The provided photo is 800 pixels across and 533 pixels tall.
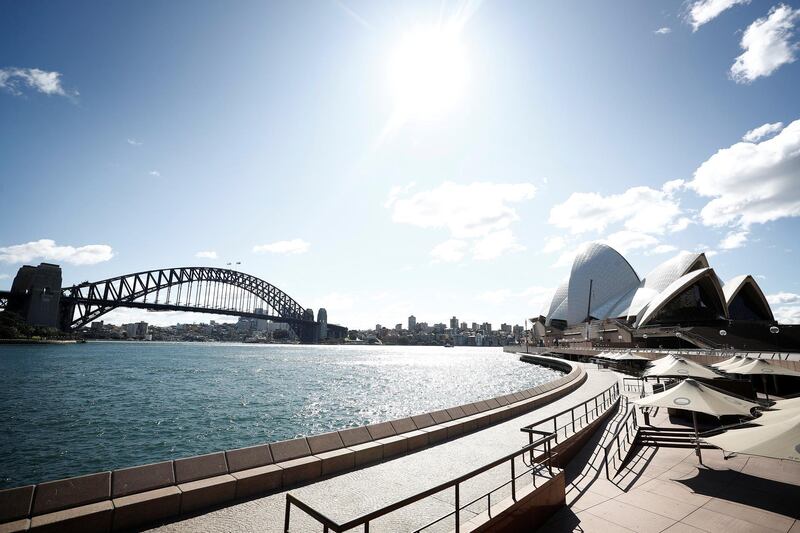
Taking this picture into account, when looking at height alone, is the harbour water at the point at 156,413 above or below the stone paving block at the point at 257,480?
below

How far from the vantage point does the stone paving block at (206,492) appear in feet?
17.0

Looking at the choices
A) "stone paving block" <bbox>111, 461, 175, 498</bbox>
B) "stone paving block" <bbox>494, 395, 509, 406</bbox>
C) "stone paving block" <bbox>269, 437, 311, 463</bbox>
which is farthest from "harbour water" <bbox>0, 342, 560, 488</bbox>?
"stone paving block" <bbox>111, 461, 175, 498</bbox>

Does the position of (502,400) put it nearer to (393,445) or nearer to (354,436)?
(393,445)

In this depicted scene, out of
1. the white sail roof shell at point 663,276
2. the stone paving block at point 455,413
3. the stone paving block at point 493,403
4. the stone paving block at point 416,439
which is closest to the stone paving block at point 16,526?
the stone paving block at point 416,439

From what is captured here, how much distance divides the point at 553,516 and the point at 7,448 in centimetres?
1669

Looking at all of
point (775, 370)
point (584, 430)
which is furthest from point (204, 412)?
point (775, 370)

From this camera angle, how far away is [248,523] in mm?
4930

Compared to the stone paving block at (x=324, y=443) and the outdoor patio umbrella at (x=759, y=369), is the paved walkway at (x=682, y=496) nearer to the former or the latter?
the stone paving block at (x=324, y=443)

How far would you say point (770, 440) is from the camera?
6246mm

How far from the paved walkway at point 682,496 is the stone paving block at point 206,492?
16.1ft

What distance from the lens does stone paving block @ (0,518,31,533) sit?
4051 mm

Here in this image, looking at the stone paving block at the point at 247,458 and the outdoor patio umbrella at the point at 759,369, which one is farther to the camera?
the outdoor patio umbrella at the point at 759,369

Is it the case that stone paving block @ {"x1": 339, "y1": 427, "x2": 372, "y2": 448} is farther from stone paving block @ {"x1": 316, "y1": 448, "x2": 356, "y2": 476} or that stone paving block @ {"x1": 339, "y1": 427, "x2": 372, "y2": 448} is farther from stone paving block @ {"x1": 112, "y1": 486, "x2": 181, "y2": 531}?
stone paving block @ {"x1": 112, "y1": 486, "x2": 181, "y2": 531}

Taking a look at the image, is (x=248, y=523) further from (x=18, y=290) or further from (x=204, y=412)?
(x=18, y=290)
